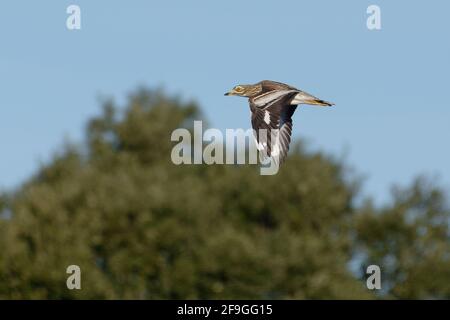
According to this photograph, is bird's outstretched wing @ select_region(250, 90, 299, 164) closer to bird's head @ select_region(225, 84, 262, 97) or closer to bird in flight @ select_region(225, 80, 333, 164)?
bird in flight @ select_region(225, 80, 333, 164)

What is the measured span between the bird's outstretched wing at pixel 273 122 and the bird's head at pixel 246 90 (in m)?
0.75

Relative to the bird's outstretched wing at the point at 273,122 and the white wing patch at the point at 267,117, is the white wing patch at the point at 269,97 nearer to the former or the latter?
the bird's outstretched wing at the point at 273,122

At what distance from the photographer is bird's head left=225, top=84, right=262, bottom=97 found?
1146 inches

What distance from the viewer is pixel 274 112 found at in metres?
27.2

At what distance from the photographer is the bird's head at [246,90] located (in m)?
29.1

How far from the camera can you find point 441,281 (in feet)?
261

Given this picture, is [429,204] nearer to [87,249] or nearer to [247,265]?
[247,265]

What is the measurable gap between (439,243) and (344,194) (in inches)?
244

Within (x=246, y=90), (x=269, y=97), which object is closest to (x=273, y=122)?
(x=269, y=97)

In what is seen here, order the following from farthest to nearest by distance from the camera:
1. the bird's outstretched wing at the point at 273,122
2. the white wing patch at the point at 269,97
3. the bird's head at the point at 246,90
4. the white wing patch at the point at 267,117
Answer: the bird's head at the point at 246,90, the white wing patch at the point at 269,97, the white wing patch at the point at 267,117, the bird's outstretched wing at the point at 273,122

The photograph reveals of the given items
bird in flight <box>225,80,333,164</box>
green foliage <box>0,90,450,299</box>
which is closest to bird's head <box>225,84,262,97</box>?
bird in flight <box>225,80,333,164</box>

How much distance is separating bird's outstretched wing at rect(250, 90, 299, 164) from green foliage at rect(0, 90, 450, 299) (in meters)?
44.2

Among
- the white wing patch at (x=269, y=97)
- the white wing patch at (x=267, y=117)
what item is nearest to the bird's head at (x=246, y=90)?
the white wing patch at (x=269, y=97)
